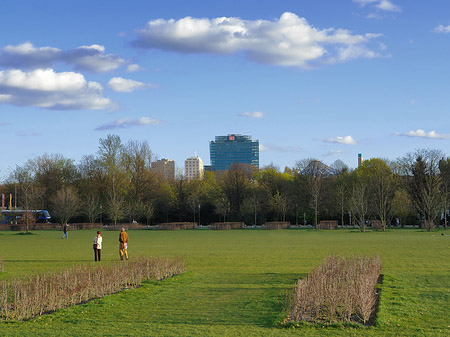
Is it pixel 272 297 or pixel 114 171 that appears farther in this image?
pixel 114 171

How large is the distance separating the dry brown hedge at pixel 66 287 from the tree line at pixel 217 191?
6003 centimetres

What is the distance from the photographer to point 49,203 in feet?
311

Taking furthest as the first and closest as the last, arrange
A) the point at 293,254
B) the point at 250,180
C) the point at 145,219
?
the point at 250,180, the point at 145,219, the point at 293,254

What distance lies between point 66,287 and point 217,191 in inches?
3390

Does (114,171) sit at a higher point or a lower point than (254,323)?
higher

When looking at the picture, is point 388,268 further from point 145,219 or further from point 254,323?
point 145,219

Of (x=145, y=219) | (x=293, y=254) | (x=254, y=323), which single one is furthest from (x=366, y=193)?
(x=254, y=323)

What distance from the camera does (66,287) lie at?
48.7 feet

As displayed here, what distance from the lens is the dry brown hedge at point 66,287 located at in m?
13.0

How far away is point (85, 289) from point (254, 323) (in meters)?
5.80

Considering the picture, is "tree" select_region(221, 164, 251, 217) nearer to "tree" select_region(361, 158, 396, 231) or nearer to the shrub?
"tree" select_region(361, 158, 396, 231)

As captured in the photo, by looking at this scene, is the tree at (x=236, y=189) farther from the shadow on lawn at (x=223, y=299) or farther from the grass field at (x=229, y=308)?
the shadow on lawn at (x=223, y=299)

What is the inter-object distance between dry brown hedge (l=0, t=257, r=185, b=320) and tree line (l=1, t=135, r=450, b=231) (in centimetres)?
6003

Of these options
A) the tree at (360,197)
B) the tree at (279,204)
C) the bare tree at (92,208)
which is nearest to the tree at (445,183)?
the tree at (360,197)
